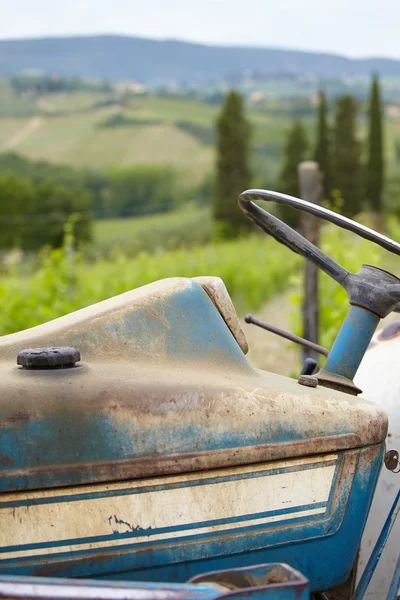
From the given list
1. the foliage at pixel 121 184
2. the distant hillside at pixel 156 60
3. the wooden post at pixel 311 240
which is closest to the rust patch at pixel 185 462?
the wooden post at pixel 311 240

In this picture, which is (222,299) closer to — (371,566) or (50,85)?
(371,566)

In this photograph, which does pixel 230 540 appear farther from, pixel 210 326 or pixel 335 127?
pixel 335 127

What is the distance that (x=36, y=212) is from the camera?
43875mm

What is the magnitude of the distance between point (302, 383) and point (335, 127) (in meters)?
35.8

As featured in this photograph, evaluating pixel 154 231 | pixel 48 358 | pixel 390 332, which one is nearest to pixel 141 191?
pixel 154 231

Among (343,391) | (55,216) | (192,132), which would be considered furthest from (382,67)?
(343,391)

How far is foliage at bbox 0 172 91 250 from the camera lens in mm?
40250

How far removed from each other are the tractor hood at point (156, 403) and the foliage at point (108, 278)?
5.34m

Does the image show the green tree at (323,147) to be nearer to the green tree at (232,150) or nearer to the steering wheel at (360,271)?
the green tree at (232,150)

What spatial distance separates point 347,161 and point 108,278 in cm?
2757

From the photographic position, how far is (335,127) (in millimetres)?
36219

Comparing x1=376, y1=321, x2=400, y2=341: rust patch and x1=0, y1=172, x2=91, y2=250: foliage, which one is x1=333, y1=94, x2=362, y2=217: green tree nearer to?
x1=0, y1=172, x2=91, y2=250: foliage

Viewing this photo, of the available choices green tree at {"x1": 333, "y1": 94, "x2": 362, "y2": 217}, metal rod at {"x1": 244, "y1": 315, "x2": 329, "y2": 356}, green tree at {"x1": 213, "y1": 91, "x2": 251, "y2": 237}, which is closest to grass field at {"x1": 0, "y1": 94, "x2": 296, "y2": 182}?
green tree at {"x1": 213, "y1": 91, "x2": 251, "y2": 237}

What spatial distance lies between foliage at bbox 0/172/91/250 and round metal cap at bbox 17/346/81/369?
3718 cm
